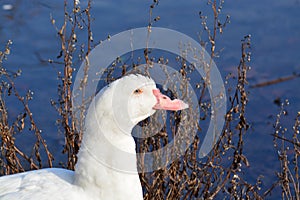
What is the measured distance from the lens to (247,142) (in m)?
6.54

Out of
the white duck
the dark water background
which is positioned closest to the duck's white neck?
the white duck

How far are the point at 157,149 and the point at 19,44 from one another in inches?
133

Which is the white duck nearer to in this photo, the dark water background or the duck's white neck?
the duck's white neck

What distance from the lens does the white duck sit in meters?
3.71

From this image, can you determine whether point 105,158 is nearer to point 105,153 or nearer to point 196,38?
point 105,153

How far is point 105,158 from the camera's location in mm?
3818

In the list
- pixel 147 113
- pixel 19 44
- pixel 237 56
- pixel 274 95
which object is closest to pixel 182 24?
pixel 237 56

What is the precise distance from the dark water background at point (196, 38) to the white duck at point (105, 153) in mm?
2567

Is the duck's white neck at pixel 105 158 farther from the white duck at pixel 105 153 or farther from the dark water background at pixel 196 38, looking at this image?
the dark water background at pixel 196 38

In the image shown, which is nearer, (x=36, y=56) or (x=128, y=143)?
(x=128, y=143)

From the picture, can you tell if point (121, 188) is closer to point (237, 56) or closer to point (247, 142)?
point (247, 142)

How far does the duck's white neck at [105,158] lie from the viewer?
148 inches

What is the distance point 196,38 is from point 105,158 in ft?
10.7

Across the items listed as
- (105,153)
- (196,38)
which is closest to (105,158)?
(105,153)
